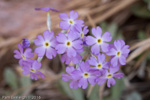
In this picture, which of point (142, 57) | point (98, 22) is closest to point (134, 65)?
point (142, 57)

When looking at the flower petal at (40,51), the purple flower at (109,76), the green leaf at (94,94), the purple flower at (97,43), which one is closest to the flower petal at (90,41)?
the purple flower at (97,43)

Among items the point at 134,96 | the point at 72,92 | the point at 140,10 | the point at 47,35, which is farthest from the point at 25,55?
the point at 140,10

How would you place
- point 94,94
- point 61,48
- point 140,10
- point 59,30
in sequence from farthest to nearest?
point 140,10 < point 59,30 < point 94,94 < point 61,48

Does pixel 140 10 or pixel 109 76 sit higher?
pixel 140 10

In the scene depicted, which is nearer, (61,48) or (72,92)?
(61,48)

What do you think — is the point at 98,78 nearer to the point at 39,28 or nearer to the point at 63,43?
the point at 63,43

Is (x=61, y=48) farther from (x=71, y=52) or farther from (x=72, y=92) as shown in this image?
(x=72, y=92)
